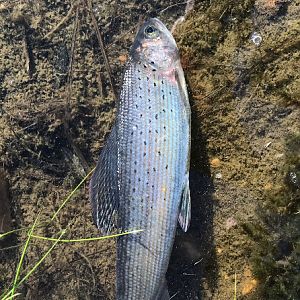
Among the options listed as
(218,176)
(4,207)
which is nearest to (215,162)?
(218,176)

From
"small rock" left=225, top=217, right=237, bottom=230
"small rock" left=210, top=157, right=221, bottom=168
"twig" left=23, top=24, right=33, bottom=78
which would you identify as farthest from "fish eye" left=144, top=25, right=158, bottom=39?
"small rock" left=225, top=217, right=237, bottom=230

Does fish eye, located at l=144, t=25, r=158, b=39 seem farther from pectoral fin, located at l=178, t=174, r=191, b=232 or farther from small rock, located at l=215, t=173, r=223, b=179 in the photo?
small rock, located at l=215, t=173, r=223, b=179

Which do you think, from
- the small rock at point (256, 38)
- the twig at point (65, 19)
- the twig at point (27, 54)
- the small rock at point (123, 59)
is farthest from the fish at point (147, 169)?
the twig at point (27, 54)

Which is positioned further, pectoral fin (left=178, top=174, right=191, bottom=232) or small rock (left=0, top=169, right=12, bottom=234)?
small rock (left=0, top=169, right=12, bottom=234)

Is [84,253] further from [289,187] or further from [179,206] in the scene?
[289,187]

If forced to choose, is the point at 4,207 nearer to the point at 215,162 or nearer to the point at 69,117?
the point at 69,117

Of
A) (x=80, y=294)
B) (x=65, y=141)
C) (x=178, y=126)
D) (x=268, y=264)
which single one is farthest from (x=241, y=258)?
(x=65, y=141)
